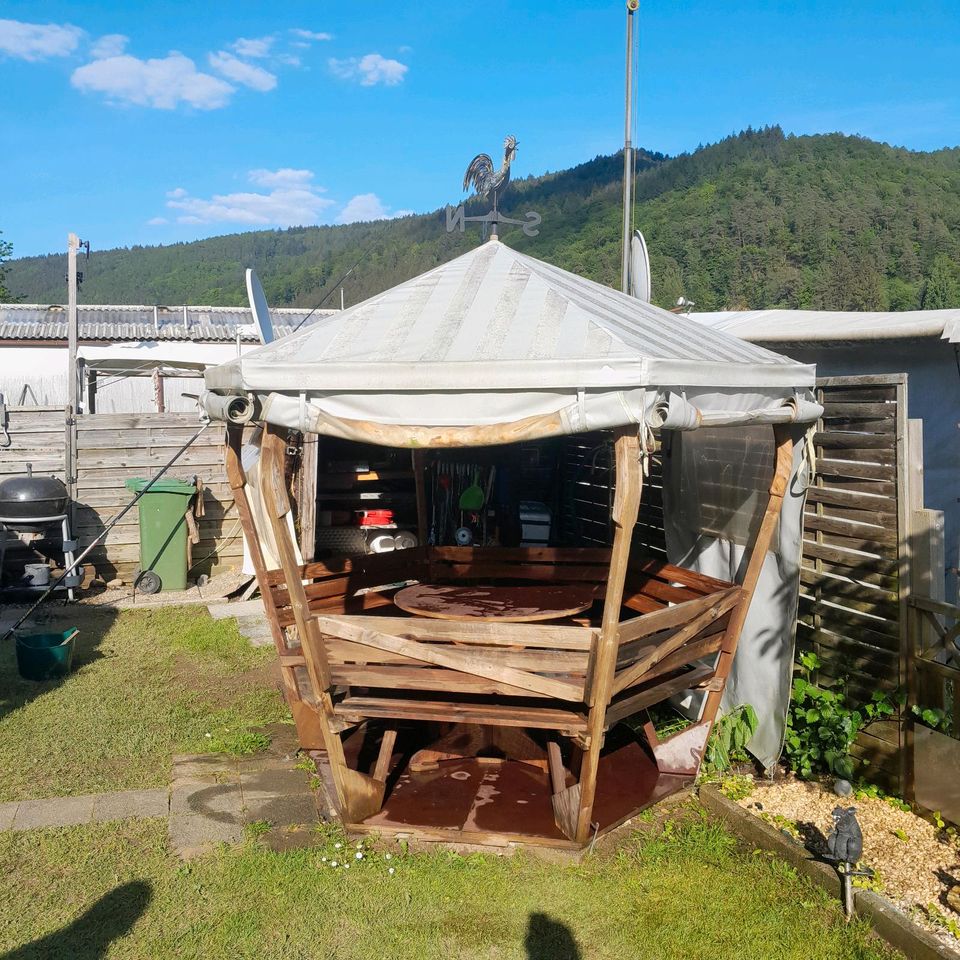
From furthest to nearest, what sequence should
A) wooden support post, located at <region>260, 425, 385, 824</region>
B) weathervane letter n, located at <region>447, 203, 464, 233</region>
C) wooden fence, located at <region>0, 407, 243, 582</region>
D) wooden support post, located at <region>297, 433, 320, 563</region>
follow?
1. wooden fence, located at <region>0, 407, 243, 582</region>
2. wooden support post, located at <region>297, 433, 320, 563</region>
3. weathervane letter n, located at <region>447, 203, 464, 233</region>
4. wooden support post, located at <region>260, 425, 385, 824</region>

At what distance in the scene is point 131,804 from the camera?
15.3 ft

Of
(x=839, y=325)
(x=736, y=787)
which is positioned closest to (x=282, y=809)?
(x=736, y=787)

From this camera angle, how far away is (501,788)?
4.71 meters

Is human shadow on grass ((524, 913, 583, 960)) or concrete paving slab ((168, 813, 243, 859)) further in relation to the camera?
concrete paving slab ((168, 813, 243, 859))

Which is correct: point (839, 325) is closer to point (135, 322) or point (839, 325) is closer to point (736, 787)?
point (736, 787)

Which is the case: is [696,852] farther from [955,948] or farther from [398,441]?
[398,441]

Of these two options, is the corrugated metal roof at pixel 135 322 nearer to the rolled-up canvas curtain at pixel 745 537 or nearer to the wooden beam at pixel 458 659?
the rolled-up canvas curtain at pixel 745 537

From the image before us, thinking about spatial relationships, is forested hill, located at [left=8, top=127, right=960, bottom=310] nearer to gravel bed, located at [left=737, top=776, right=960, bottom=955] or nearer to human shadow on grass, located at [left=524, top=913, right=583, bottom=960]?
gravel bed, located at [left=737, top=776, right=960, bottom=955]

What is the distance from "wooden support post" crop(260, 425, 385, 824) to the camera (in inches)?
155

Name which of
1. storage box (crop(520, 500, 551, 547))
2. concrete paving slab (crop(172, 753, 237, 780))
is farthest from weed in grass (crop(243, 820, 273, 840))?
storage box (crop(520, 500, 551, 547))

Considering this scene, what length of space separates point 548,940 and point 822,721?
2029 mm

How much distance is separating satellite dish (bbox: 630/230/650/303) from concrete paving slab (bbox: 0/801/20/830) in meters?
6.07

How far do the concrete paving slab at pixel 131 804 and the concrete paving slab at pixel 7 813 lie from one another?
0.40m

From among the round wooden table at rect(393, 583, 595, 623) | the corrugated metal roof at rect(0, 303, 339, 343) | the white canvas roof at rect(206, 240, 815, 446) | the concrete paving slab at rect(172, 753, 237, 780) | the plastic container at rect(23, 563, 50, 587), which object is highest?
the corrugated metal roof at rect(0, 303, 339, 343)
